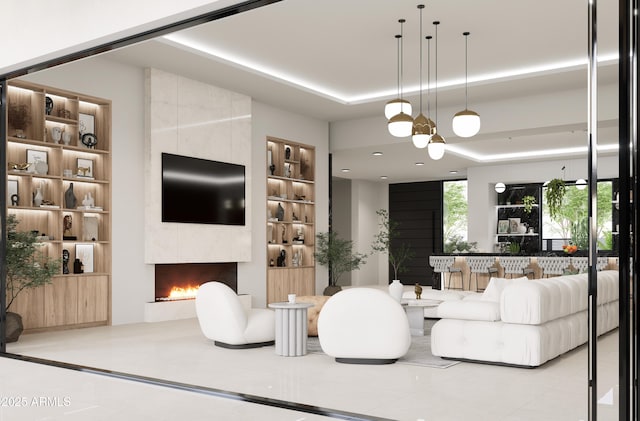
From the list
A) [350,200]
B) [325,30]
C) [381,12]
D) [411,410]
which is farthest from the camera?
[350,200]

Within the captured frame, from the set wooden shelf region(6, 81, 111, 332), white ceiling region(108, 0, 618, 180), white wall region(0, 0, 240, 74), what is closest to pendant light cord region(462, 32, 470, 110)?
white ceiling region(108, 0, 618, 180)

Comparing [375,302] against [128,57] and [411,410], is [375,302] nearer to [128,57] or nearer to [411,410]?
[411,410]

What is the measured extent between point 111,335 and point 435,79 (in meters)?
5.50

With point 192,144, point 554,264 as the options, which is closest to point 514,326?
point 192,144

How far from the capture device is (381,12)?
6.71 m

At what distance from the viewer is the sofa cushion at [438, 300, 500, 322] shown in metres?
5.31

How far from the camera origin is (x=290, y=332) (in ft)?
18.9

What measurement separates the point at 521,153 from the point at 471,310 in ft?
31.8

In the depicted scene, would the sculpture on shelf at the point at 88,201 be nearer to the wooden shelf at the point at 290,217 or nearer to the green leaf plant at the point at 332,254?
the wooden shelf at the point at 290,217

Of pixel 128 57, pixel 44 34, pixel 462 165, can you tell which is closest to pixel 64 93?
pixel 128 57

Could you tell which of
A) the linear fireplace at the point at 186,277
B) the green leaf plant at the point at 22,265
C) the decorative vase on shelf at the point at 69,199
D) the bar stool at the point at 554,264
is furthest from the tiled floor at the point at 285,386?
the bar stool at the point at 554,264

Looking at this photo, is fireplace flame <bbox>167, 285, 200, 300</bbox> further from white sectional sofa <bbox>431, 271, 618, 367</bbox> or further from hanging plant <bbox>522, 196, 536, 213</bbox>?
hanging plant <bbox>522, 196, 536, 213</bbox>

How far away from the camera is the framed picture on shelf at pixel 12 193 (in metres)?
7.21

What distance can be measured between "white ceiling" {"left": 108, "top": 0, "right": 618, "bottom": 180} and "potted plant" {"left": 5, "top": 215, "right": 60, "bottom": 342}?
251 cm
